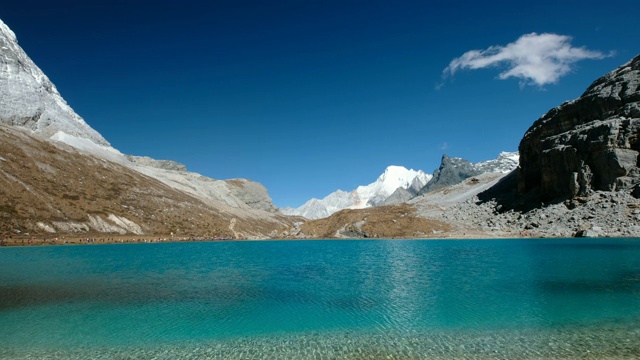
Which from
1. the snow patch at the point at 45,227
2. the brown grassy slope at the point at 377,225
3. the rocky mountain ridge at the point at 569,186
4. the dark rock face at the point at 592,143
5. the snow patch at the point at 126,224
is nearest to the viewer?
the rocky mountain ridge at the point at 569,186

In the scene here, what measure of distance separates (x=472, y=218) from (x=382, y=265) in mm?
92137

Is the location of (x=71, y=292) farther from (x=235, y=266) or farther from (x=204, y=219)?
(x=204, y=219)

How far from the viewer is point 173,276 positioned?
4200 cm

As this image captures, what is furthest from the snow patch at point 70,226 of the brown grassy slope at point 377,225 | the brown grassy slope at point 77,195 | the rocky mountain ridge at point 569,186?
the brown grassy slope at point 377,225

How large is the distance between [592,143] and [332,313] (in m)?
113

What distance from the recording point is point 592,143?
107750mm

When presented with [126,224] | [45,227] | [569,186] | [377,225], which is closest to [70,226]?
[45,227]

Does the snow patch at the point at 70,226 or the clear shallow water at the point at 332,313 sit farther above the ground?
the snow patch at the point at 70,226

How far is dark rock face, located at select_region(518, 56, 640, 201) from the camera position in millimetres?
100625

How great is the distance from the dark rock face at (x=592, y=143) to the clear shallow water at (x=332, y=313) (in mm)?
72328

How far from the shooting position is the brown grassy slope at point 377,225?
4914 inches

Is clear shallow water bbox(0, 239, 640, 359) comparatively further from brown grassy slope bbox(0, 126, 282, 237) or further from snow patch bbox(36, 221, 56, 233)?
brown grassy slope bbox(0, 126, 282, 237)

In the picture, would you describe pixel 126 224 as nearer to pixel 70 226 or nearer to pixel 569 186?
pixel 70 226

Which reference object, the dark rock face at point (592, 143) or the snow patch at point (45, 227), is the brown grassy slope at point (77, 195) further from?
the dark rock face at point (592, 143)
